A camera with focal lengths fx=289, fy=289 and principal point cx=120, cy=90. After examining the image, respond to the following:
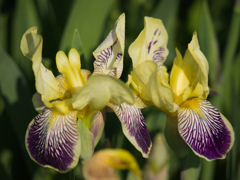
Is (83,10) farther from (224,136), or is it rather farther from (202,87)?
(224,136)

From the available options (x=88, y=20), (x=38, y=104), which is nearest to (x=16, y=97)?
(x=38, y=104)

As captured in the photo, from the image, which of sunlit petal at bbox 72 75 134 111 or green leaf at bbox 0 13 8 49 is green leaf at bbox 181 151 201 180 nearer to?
sunlit petal at bbox 72 75 134 111

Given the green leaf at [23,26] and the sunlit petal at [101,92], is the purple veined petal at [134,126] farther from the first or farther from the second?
the green leaf at [23,26]

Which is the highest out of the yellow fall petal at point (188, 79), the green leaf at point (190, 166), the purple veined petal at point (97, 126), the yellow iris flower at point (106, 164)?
the yellow iris flower at point (106, 164)

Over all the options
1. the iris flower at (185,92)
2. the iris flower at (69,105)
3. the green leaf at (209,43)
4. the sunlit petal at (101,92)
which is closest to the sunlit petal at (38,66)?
the iris flower at (69,105)

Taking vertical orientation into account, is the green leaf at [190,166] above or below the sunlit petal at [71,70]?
below

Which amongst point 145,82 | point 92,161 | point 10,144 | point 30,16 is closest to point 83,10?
point 30,16

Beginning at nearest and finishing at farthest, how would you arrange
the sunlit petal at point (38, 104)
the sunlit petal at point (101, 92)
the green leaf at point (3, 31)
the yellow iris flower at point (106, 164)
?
the yellow iris flower at point (106, 164), the sunlit petal at point (101, 92), the sunlit petal at point (38, 104), the green leaf at point (3, 31)

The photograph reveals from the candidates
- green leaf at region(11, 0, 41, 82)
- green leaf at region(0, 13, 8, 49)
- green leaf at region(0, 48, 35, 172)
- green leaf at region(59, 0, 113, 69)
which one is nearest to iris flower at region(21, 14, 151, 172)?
green leaf at region(0, 48, 35, 172)
